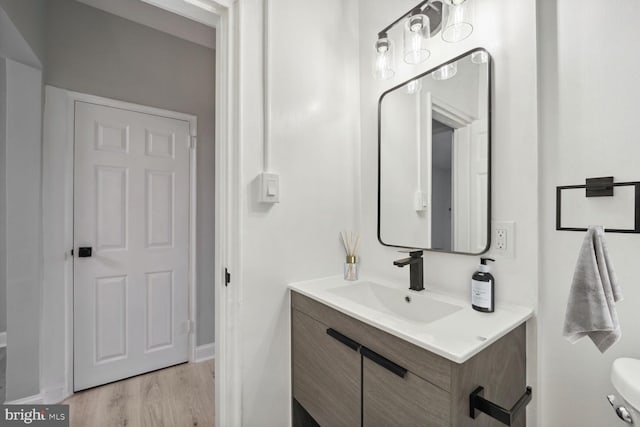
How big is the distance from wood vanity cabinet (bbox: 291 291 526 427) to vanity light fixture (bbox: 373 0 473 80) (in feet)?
3.59

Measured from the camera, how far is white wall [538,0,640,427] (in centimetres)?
79

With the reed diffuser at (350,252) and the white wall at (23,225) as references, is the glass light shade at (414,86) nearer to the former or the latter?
the reed diffuser at (350,252)

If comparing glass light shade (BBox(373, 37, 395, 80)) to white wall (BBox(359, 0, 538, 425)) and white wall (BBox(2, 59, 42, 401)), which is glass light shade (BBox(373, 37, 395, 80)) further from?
white wall (BBox(2, 59, 42, 401))

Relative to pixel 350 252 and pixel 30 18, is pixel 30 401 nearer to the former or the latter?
pixel 350 252

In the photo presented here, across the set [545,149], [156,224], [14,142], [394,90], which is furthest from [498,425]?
[14,142]

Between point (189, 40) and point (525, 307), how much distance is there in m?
2.91

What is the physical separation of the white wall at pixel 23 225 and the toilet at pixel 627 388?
8.67 ft

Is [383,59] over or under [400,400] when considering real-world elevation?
over

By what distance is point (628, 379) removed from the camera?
0.68m

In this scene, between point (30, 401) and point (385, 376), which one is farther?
point (30, 401)

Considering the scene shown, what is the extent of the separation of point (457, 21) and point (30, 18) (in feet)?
7.45

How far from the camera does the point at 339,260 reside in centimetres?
152

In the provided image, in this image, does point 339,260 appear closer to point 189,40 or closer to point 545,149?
point 545,149

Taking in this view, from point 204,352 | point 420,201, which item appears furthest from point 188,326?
point 420,201
